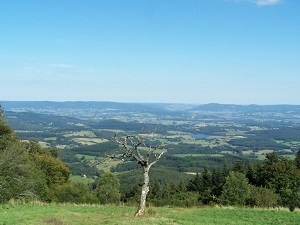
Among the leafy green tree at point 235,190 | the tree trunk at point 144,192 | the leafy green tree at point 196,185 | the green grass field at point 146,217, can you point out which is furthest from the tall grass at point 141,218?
the leafy green tree at point 196,185

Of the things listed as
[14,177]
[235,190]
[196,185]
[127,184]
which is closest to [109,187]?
[196,185]

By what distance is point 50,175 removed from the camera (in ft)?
170

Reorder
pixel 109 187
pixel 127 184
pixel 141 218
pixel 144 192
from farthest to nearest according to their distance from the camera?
pixel 127 184, pixel 109 187, pixel 144 192, pixel 141 218

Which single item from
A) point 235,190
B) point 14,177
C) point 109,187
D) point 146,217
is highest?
point 146,217

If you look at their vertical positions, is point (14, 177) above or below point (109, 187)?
above

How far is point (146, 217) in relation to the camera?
18.8 metres

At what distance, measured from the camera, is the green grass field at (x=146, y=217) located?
17366mm

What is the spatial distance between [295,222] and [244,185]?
101ft

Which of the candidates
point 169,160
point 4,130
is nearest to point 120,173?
point 169,160

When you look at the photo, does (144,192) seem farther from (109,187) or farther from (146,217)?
(109,187)

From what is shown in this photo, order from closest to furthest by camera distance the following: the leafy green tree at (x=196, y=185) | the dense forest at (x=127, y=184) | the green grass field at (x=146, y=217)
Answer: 1. the green grass field at (x=146, y=217)
2. the dense forest at (x=127, y=184)
3. the leafy green tree at (x=196, y=185)

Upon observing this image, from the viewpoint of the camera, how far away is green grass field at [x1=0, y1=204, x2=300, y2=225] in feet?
57.0

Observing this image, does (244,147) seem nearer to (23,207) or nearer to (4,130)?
(4,130)

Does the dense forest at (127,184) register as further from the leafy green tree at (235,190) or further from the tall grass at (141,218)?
the tall grass at (141,218)
